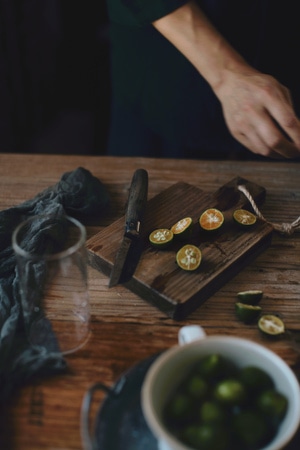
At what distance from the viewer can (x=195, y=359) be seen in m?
0.81

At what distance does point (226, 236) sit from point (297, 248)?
174 mm

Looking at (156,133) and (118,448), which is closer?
(118,448)

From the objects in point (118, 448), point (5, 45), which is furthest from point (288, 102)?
point (5, 45)

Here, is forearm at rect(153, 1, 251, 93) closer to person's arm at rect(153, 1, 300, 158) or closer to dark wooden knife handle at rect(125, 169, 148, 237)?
person's arm at rect(153, 1, 300, 158)

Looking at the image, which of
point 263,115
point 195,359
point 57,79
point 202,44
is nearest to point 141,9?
point 202,44

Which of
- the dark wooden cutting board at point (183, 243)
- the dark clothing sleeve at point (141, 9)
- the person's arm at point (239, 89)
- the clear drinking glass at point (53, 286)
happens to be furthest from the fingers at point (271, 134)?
the clear drinking glass at point (53, 286)

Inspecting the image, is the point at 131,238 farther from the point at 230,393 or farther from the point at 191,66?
the point at 191,66

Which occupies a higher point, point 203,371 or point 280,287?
point 203,371

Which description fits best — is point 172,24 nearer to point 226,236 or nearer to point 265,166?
point 265,166

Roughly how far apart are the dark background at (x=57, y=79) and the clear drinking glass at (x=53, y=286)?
1901 mm

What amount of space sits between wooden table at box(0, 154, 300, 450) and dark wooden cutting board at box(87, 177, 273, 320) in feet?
0.09

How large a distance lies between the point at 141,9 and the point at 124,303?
30.2 inches

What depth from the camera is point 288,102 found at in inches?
50.0

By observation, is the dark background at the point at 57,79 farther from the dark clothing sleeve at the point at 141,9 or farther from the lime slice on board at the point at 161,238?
the lime slice on board at the point at 161,238
